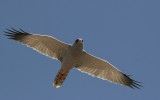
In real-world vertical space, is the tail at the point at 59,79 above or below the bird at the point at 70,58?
below

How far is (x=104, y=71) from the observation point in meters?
15.2

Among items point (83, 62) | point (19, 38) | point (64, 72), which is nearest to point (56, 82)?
point (64, 72)

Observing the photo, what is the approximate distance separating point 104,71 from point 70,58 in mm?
1896

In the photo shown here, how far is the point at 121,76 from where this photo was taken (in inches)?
598

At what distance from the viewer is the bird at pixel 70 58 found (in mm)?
14328

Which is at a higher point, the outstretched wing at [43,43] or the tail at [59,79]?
the outstretched wing at [43,43]

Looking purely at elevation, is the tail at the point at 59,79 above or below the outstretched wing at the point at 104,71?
below

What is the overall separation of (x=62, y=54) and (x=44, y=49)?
889mm

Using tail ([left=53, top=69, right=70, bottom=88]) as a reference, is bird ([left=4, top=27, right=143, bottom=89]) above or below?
above

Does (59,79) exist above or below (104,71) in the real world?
below

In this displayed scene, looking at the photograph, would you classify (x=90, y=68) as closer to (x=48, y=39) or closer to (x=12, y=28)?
(x=48, y=39)

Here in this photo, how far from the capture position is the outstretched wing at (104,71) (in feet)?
48.9

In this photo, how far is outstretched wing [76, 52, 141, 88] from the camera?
1489 centimetres

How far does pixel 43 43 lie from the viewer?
48.6 ft
